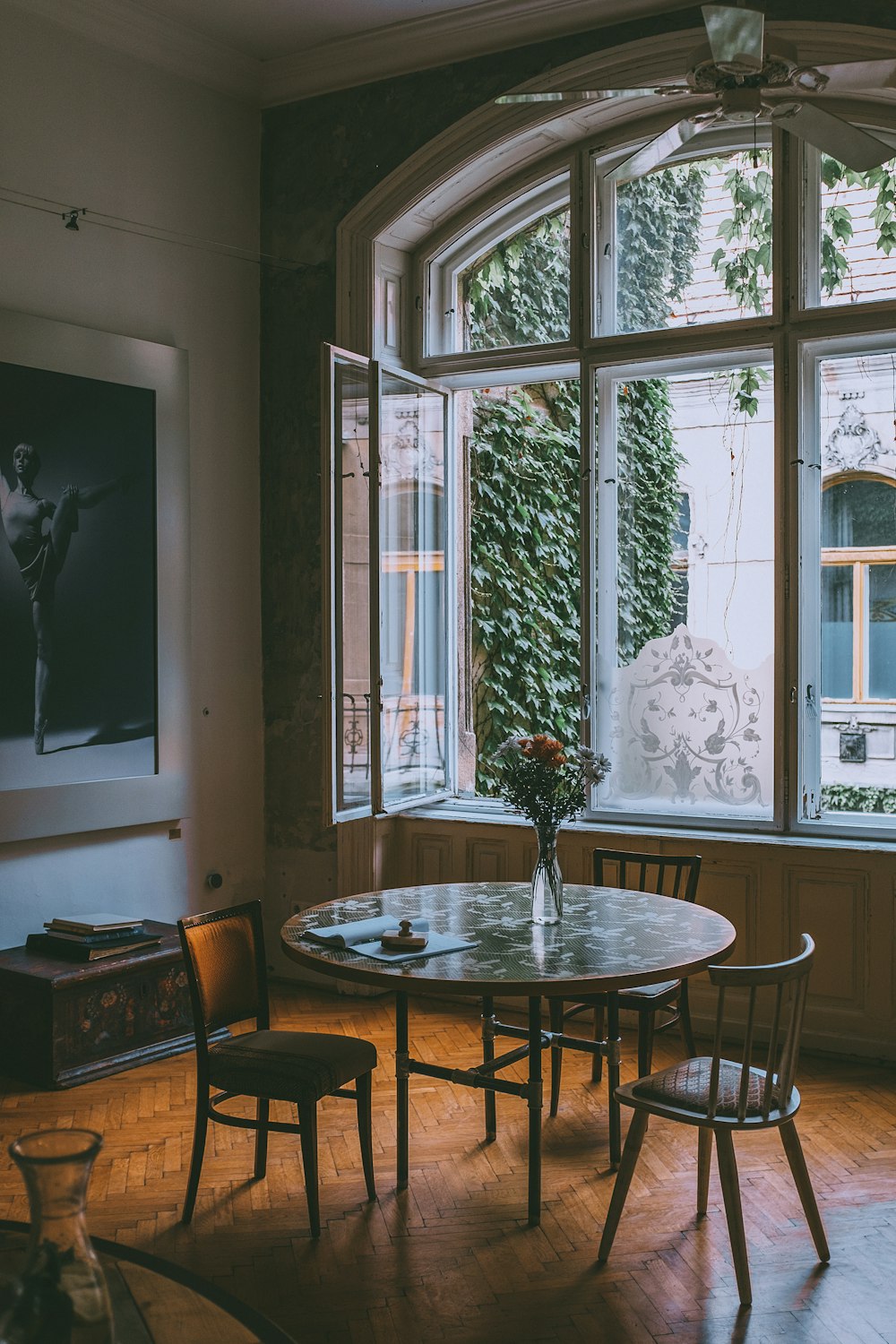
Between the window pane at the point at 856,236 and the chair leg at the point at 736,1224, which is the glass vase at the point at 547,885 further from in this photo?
the window pane at the point at 856,236

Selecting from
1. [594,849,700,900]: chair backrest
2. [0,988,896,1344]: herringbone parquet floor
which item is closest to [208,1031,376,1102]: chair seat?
[0,988,896,1344]: herringbone parquet floor

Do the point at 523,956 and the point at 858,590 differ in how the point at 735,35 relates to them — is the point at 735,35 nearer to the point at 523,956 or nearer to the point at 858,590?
the point at 523,956

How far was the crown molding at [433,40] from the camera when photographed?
198 inches

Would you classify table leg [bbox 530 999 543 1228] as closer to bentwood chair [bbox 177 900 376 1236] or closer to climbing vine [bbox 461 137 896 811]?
bentwood chair [bbox 177 900 376 1236]

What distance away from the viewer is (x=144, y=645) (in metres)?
5.32

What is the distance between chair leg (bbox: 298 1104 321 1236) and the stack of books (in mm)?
1651

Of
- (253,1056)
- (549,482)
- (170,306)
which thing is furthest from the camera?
(549,482)

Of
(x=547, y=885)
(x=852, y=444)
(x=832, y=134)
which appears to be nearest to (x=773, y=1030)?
(x=547, y=885)

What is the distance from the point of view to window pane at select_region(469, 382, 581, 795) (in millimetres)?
6520

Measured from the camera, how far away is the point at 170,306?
18.1 feet

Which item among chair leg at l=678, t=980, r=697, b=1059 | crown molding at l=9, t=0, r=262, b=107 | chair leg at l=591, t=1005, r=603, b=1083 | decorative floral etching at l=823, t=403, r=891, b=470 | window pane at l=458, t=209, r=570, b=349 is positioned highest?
crown molding at l=9, t=0, r=262, b=107

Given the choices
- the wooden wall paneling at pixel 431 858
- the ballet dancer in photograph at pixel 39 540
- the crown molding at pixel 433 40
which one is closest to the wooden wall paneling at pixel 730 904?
the wooden wall paneling at pixel 431 858

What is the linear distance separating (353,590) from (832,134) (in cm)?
274

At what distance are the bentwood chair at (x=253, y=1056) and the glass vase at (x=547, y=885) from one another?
0.65m
